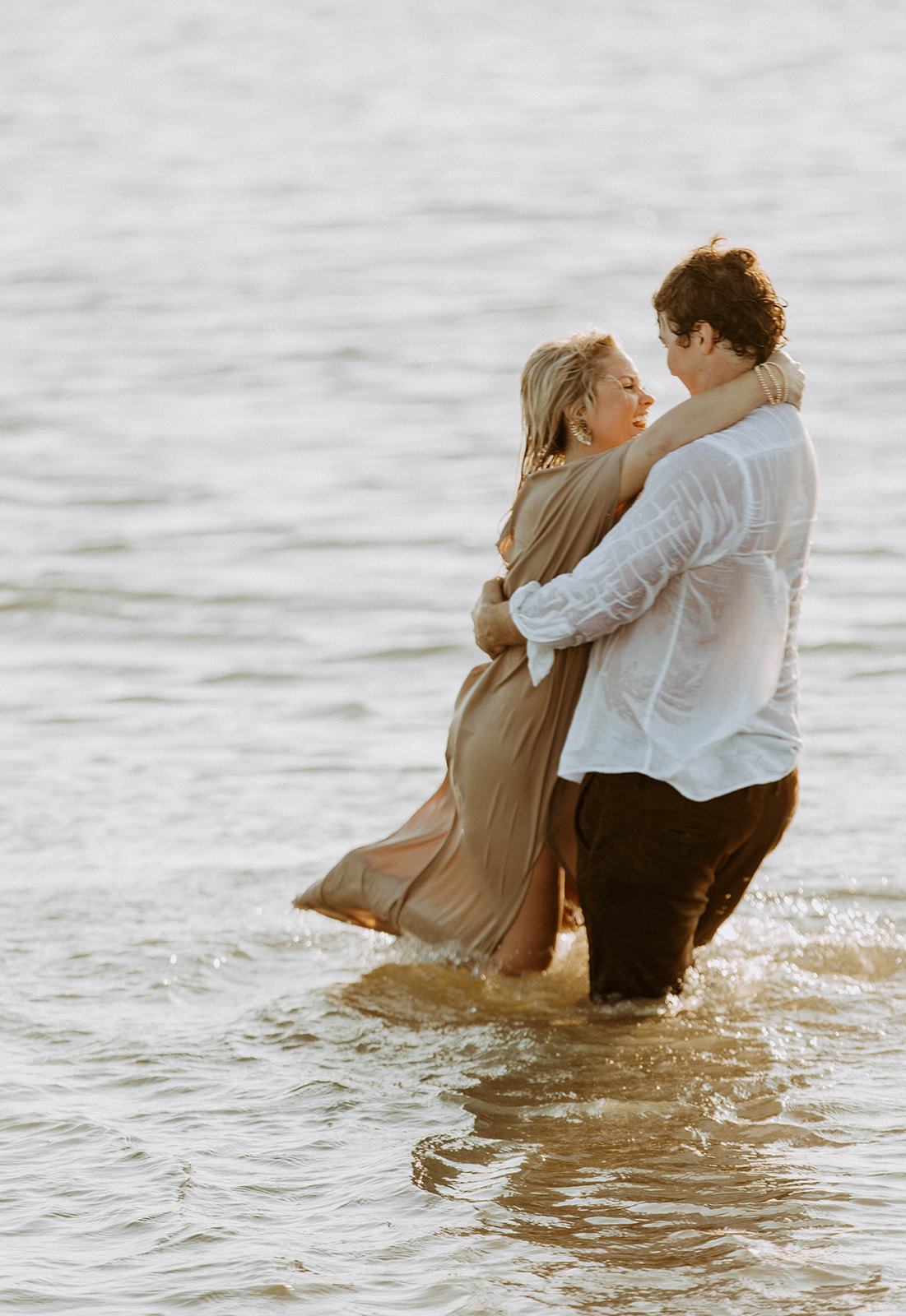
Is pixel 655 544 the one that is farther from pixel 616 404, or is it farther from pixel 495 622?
pixel 495 622

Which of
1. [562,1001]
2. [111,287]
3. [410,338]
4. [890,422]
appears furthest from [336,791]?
[111,287]

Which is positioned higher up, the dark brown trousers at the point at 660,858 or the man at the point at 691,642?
the man at the point at 691,642

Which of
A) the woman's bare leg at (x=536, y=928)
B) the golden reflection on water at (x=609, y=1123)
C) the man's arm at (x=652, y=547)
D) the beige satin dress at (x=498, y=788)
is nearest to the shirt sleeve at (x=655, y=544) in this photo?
the man's arm at (x=652, y=547)

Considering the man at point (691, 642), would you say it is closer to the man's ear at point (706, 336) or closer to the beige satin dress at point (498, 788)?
the man's ear at point (706, 336)

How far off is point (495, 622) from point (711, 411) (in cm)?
71

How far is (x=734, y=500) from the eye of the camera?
3.63 m

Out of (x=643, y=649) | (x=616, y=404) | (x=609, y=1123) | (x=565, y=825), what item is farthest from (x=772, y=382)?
(x=609, y=1123)

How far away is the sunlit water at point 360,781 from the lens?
354 cm

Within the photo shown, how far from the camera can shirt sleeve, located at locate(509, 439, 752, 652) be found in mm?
3615

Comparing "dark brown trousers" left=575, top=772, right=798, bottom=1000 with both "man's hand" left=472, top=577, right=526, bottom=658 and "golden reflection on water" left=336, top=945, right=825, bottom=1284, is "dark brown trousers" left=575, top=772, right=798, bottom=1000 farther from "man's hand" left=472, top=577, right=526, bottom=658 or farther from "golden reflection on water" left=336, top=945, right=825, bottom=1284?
"man's hand" left=472, top=577, right=526, bottom=658

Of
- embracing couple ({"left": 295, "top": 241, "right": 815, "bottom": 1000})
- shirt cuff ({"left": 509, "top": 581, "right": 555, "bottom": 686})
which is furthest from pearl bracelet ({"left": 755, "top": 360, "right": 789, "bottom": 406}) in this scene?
shirt cuff ({"left": 509, "top": 581, "right": 555, "bottom": 686})

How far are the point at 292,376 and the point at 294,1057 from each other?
9.80 m

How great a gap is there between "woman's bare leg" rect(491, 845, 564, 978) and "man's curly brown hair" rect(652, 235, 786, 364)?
134cm

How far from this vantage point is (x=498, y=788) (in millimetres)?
4180
